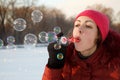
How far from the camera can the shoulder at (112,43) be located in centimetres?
180

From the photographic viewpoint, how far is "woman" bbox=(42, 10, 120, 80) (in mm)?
1721

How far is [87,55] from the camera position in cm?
176

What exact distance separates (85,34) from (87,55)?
11 centimetres

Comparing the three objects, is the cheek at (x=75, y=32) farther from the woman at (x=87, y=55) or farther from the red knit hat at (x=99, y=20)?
the red knit hat at (x=99, y=20)

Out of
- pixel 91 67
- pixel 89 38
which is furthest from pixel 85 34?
pixel 91 67

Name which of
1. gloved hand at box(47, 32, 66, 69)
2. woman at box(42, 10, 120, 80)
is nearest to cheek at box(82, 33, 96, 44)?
woman at box(42, 10, 120, 80)

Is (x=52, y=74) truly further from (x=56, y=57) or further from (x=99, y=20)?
(x=99, y=20)

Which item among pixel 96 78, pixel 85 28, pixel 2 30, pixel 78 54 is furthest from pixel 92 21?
pixel 2 30

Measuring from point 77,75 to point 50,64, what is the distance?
146mm

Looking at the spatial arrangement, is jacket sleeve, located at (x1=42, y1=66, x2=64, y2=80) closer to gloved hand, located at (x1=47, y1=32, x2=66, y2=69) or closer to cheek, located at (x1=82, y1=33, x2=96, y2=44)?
gloved hand, located at (x1=47, y1=32, x2=66, y2=69)

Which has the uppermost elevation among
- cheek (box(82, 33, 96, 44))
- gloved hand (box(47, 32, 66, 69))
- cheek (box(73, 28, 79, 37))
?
cheek (box(73, 28, 79, 37))

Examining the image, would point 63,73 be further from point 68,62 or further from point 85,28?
point 85,28

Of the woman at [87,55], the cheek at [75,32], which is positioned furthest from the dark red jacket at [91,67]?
the cheek at [75,32]

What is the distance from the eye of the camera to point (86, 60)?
67.6 inches
